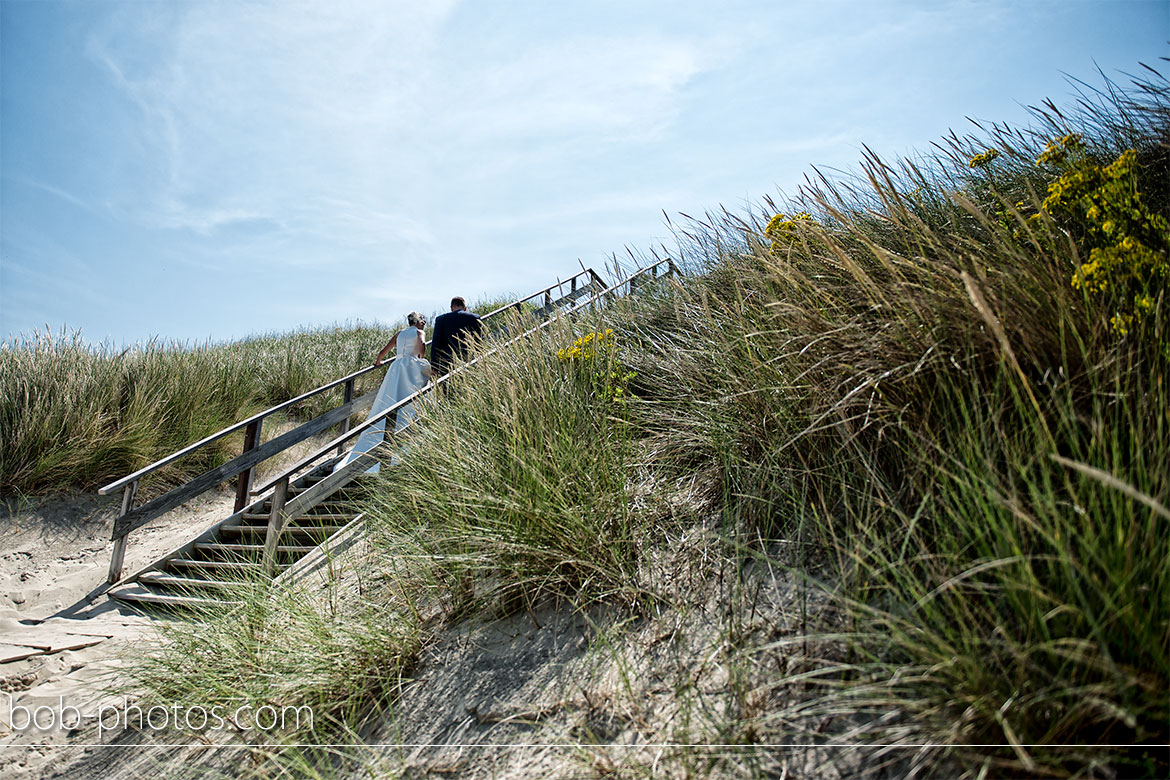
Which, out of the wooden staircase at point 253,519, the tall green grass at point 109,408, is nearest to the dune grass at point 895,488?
the wooden staircase at point 253,519

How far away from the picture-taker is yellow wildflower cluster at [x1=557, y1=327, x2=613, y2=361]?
3752 millimetres

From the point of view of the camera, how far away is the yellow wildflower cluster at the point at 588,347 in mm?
3752

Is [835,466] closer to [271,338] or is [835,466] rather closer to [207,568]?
[207,568]

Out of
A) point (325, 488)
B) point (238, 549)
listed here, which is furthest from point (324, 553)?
point (238, 549)

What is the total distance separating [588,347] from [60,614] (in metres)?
5.97

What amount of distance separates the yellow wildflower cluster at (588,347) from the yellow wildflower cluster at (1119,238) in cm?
238

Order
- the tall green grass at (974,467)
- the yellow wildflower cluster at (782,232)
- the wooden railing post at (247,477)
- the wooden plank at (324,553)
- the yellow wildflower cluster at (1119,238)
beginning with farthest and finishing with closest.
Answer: the wooden railing post at (247,477), the wooden plank at (324,553), the yellow wildflower cluster at (782,232), the yellow wildflower cluster at (1119,238), the tall green grass at (974,467)

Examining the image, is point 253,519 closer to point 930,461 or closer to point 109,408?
point 109,408

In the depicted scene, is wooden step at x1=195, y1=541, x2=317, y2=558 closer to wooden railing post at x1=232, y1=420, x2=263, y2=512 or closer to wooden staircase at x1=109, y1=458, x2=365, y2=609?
wooden staircase at x1=109, y1=458, x2=365, y2=609

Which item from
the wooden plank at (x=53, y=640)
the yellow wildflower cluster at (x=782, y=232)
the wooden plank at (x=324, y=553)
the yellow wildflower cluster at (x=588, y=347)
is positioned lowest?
the wooden plank at (x=324, y=553)

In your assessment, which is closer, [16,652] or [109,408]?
[16,652]

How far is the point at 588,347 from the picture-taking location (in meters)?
3.94

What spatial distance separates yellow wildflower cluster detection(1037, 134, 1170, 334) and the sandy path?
4.89 metres

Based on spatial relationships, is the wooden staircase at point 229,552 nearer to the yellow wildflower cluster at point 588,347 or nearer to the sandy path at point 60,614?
the sandy path at point 60,614
